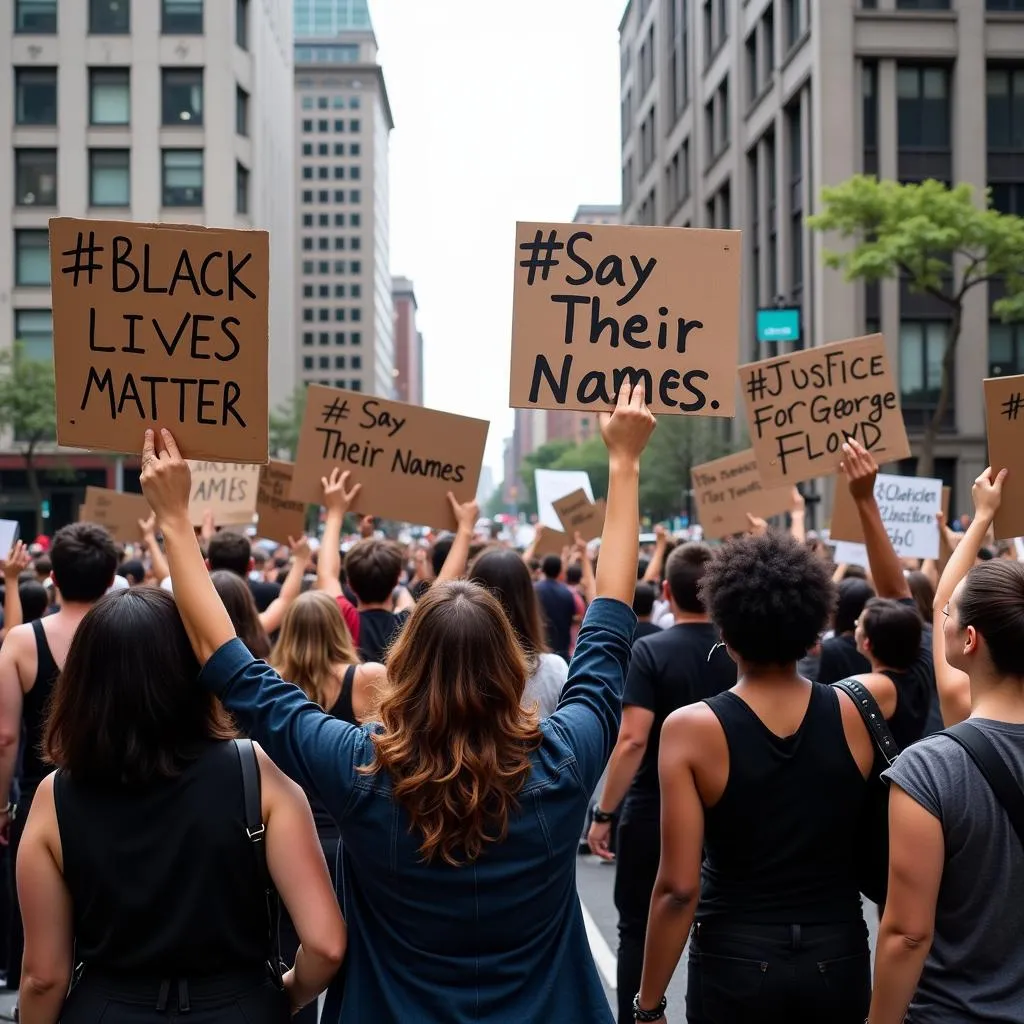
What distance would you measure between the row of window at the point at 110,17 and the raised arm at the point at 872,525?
50519 millimetres

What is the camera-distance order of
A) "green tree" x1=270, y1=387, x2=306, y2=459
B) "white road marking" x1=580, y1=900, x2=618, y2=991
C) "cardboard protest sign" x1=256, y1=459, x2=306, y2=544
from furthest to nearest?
"green tree" x1=270, y1=387, x2=306, y2=459 → "cardboard protest sign" x1=256, y1=459, x2=306, y2=544 → "white road marking" x1=580, y1=900, x2=618, y2=991

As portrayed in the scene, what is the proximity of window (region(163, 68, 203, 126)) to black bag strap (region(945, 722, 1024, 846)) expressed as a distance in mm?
51526

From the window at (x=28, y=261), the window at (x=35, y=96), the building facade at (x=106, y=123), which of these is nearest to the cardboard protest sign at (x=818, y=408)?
the building facade at (x=106, y=123)

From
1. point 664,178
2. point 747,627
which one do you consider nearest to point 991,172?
point 664,178

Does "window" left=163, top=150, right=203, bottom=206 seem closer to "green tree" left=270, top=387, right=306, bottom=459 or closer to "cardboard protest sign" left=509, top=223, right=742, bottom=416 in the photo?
"green tree" left=270, top=387, right=306, bottom=459

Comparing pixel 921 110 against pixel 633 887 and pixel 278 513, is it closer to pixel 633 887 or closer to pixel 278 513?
pixel 278 513

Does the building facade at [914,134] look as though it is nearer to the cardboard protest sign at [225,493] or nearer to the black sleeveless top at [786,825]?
the cardboard protest sign at [225,493]

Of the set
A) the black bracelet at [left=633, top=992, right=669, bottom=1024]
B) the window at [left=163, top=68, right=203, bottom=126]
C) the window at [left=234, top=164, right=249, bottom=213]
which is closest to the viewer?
the black bracelet at [left=633, top=992, right=669, bottom=1024]

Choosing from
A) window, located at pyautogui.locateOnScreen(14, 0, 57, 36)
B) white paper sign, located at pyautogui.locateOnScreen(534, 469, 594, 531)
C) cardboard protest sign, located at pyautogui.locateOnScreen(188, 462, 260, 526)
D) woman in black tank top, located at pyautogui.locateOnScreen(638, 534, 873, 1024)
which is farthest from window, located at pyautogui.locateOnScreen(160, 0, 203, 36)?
woman in black tank top, located at pyautogui.locateOnScreen(638, 534, 873, 1024)

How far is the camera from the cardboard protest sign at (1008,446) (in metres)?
4.63

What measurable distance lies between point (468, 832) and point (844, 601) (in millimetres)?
4204

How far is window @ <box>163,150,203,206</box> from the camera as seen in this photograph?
50500mm

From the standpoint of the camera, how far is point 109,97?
50.2 metres

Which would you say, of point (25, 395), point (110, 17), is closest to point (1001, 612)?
point (25, 395)
